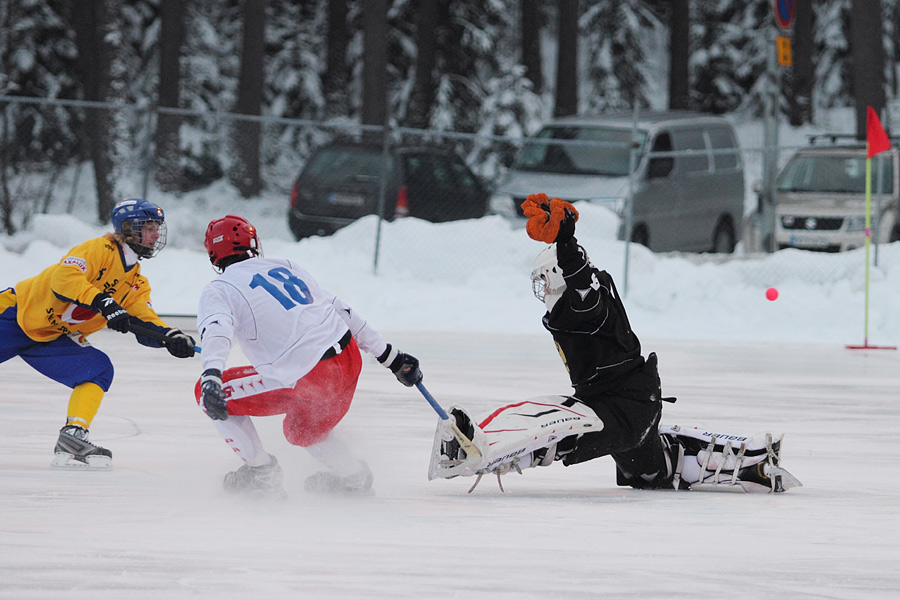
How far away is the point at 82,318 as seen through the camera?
6746 millimetres

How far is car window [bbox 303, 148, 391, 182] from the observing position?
18.0 metres

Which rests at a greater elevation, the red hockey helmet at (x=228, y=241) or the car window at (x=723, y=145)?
the car window at (x=723, y=145)

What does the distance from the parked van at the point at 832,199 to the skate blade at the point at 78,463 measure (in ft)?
41.7

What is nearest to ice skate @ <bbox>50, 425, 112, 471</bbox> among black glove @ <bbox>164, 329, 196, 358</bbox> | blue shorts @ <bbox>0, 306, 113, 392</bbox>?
blue shorts @ <bbox>0, 306, 113, 392</bbox>

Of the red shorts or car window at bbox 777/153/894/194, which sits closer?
the red shorts

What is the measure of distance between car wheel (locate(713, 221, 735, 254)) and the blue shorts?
43.2ft

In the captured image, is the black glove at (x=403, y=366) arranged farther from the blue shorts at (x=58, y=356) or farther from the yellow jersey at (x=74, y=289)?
the blue shorts at (x=58, y=356)

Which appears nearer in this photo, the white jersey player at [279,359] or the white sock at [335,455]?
the white jersey player at [279,359]

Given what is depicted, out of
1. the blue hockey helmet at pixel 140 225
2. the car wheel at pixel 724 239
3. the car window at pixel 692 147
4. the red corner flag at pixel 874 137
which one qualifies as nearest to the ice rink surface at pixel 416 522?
the blue hockey helmet at pixel 140 225

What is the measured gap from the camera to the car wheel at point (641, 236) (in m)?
17.1

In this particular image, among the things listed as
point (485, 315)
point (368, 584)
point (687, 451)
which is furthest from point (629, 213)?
point (368, 584)

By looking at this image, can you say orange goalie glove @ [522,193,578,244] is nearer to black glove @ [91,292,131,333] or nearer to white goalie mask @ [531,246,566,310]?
white goalie mask @ [531,246,566,310]

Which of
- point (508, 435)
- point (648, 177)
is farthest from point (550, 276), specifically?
point (648, 177)

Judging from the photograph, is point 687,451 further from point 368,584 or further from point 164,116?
point 164,116
